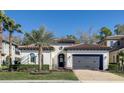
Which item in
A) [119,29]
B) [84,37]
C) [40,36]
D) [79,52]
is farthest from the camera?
[119,29]

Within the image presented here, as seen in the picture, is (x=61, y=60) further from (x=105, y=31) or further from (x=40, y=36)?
(x=105, y=31)

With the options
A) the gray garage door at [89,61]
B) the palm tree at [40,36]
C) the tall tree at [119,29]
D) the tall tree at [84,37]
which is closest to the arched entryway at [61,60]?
the gray garage door at [89,61]

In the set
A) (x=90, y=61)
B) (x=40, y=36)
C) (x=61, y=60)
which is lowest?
(x=90, y=61)

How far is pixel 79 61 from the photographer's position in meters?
33.8

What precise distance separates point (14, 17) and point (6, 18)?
234cm

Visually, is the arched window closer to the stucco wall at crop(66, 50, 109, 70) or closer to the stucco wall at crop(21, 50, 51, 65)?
the stucco wall at crop(21, 50, 51, 65)

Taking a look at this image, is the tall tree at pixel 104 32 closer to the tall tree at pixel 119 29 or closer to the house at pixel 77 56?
the tall tree at pixel 119 29

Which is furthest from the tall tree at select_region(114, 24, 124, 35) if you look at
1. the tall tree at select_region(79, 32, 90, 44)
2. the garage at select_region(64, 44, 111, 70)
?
the garage at select_region(64, 44, 111, 70)

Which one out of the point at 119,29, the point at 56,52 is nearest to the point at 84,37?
the point at 119,29
